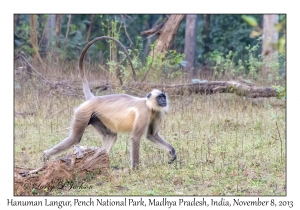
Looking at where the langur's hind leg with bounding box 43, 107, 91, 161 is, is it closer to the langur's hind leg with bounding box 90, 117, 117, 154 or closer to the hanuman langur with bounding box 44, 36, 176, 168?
the hanuman langur with bounding box 44, 36, 176, 168

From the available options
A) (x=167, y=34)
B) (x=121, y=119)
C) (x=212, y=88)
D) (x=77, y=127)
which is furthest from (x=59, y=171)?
(x=167, y=34)

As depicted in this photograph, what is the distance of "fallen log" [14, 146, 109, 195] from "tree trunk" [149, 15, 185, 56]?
21.4ft

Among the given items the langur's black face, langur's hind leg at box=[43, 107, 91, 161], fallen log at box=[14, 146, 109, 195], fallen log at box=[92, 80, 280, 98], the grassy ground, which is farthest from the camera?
fallen log at box=[92, 80, 280, 98]

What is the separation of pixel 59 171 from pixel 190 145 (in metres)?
2.24

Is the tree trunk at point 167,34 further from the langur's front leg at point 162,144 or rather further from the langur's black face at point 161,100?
the langur's black face at point 161,100

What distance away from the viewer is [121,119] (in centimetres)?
629

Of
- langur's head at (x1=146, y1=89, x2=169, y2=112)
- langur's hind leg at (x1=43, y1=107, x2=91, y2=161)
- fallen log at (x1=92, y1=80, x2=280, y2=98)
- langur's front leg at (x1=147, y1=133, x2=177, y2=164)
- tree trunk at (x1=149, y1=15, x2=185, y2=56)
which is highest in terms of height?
tree trunk at (x1=149, y1=15, x2=185, y2=56)

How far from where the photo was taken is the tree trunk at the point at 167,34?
471 inches

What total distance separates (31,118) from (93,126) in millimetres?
2513

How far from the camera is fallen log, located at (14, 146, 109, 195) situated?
514cm

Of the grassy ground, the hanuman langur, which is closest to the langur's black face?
the hanuman langur

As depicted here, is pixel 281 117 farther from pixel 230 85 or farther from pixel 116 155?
pixel 116 155

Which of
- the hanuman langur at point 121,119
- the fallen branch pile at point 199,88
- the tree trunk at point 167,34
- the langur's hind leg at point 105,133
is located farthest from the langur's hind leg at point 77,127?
the tree trunk at point 167,34

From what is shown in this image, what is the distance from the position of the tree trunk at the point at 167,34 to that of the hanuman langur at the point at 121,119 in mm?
5590
